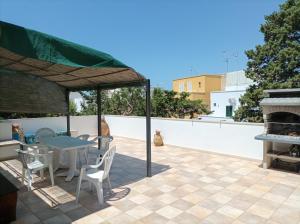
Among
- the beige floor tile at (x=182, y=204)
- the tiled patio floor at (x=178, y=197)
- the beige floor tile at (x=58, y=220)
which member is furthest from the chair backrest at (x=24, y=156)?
the beige floor tile at (x=182, y=204)

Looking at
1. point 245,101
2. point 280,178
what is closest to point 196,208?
point 280,178

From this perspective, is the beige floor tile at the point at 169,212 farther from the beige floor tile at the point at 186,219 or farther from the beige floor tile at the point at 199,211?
the beige floor tile at the point at 199,211

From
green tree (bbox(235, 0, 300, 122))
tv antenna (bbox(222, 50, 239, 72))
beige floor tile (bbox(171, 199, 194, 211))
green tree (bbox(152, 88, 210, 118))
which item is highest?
tv antenna (bbox(222, 50, 239, 72))

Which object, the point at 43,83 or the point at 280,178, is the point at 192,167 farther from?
the point at 43,83

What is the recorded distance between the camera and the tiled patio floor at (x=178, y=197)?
3.20 metres

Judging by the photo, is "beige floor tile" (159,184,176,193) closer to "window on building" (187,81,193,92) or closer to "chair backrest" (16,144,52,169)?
"chair backrest" (16,144,52,169)

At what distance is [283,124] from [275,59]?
456 centimetres

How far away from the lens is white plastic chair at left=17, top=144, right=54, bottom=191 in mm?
4074

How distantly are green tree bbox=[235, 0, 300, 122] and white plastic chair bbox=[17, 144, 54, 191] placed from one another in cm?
755

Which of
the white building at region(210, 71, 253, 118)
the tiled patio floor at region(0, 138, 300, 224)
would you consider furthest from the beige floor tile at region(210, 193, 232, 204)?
the white building at region(210, 71, 253, 118)

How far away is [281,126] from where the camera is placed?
5633 mm

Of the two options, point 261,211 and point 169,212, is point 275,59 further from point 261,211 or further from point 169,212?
point 169,212

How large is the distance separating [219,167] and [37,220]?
4271mm

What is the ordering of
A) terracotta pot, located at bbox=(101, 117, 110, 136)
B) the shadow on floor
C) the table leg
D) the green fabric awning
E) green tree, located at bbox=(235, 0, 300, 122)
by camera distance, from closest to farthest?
the green fabric awning < the shadow on floor < the table leg < green tree, located at bbox=(235, 0, 300, 122) < terracotta pot, located at bbox=(101, 117, 110, 136)
